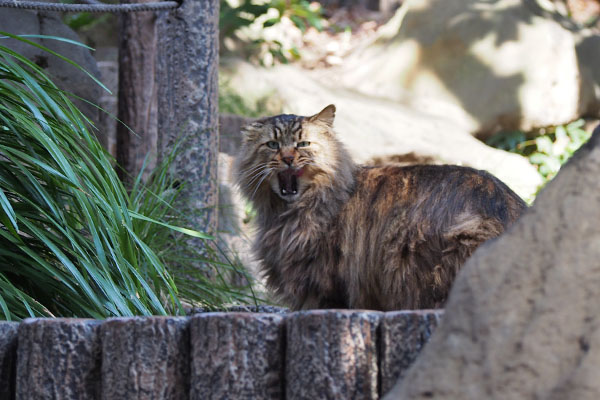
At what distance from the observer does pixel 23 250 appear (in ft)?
8.48

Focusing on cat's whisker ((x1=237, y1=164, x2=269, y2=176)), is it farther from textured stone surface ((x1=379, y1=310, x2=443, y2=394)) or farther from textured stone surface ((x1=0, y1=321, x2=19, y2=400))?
textured stone surface ((x1=379, y1=310, x2=443, y2=394))

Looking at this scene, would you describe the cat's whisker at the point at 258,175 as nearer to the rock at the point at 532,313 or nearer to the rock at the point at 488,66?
the rock at the point at 532,313

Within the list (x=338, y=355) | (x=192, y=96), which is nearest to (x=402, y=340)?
(x=338, y=355)

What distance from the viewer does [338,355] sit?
1721 mm

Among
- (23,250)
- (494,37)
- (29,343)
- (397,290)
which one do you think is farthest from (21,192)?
(494,37)

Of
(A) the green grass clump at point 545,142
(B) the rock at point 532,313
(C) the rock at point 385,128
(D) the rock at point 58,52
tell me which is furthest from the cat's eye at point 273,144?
(A) the green grass clump at point 545,142

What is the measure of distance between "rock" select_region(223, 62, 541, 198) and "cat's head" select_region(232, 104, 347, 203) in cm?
291

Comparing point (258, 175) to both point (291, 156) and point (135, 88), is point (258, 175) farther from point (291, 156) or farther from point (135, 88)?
point (135, 88)

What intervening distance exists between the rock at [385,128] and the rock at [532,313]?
482cm

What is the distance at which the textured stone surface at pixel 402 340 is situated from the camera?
1.73 m

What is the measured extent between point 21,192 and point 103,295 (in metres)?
0.50

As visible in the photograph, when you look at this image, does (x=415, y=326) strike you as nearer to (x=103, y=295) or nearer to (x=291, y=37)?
(x=103, y=295)

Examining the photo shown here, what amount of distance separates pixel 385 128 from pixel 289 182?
4003 millimetres

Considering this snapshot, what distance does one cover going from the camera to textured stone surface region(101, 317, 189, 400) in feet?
6.01
